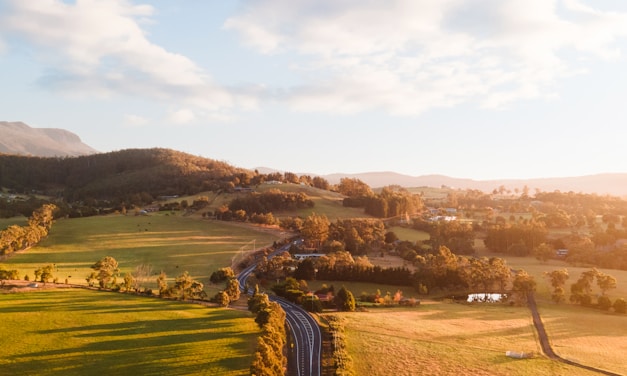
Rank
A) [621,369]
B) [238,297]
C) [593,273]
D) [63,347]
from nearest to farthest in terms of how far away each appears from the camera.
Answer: [63,347]
[621,369]
[238,297]
[593,273]

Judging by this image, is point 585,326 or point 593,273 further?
point 593,273

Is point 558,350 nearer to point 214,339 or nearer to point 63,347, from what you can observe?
point 214,339

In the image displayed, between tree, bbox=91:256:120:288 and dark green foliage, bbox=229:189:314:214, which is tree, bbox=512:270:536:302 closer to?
tree, bbox=91:256:120:288

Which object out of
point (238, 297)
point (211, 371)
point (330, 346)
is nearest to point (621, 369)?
point (330, 346)

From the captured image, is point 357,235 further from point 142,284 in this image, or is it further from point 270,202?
point 142,284

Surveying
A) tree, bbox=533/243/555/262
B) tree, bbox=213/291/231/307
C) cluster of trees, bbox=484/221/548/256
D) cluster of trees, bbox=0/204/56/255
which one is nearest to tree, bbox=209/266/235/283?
tree, bbox=213/291/231/307

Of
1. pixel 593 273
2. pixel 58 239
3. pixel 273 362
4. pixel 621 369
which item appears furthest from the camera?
pixel 58 239
